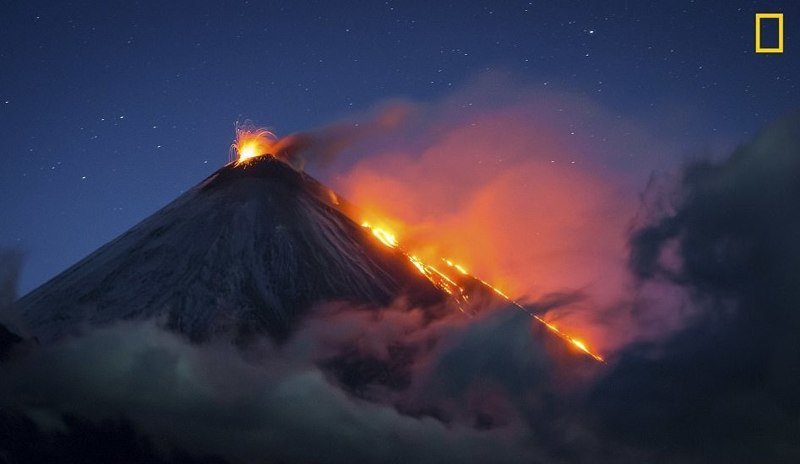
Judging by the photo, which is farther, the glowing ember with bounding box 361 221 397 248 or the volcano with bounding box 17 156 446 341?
the glowing ember with bounding box 361 221 397 248

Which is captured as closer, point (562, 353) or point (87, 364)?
point (87, 364)

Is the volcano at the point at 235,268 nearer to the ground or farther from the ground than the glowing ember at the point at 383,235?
nearer to the ground

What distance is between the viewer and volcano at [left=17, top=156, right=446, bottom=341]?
187 ft

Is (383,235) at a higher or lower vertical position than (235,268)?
higher

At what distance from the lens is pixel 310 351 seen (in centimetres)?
5547

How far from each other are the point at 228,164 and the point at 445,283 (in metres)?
23.4

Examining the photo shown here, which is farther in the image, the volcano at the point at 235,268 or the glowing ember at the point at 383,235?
the glowing ember at the point at 383,235

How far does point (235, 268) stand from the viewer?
61562 mm

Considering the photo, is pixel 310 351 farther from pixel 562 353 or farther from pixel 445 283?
pixel 562 353

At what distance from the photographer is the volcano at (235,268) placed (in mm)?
57031

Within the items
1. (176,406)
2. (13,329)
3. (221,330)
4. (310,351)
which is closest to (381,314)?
(310,351)

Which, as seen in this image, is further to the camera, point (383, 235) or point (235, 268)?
point (383, 235)

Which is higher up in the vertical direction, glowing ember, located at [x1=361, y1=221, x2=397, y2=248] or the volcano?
glowing ember, located at [x1=361, y1=221, x2=397, y2=248]

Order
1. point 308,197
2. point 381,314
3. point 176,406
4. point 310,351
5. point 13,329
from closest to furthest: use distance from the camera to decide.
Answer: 1. point 176,406
2. point 13,329
3. point 310,351
4. point 381,314
5. point 308,197
